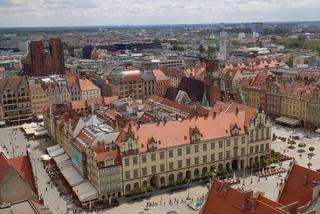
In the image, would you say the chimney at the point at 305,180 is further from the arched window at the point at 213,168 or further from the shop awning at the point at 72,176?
the shop awning at the point at 72,176

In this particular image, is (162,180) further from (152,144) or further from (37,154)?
(37,154)

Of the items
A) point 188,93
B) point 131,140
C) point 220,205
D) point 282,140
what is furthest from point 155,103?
point 220,205

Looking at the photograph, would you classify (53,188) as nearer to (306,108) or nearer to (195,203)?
(195,203)

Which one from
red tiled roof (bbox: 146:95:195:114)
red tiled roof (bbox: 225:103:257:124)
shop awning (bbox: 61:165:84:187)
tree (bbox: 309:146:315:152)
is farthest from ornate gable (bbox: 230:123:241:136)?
shop awning (bbox: 61:165:84:187)

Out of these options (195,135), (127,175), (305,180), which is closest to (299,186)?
(305,180)

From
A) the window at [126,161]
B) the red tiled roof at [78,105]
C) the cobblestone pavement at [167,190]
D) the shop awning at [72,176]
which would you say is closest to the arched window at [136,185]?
the cobblestone pavement at [167,190]

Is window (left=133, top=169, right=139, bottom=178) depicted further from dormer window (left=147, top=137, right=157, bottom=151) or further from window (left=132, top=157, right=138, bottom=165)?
dormer window (left=147, top=137, right=157, bottom=151)
